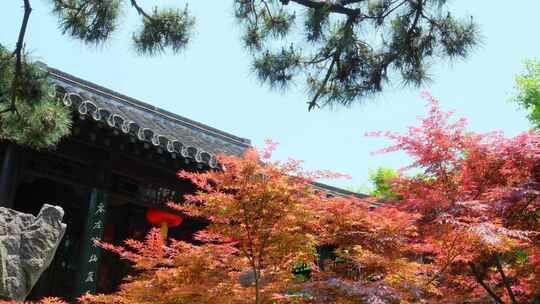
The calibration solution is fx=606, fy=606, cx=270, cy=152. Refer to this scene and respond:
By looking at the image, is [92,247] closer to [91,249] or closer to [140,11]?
[91,249]

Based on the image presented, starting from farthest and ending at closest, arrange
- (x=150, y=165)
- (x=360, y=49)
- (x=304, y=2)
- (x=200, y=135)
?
1. (x=200, y=135)
2. (x=150, y=165)
3. (x=360, y=49)
4. (x=304, y=2)

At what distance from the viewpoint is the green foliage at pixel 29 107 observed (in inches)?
167

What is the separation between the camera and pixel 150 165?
8.21m

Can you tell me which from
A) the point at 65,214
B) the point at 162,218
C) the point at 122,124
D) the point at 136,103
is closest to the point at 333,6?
the point at 122,124

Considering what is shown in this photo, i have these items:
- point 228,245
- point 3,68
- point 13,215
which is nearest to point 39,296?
point 13,215

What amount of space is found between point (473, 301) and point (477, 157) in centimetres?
165

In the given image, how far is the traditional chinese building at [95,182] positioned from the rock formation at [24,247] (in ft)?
5.31

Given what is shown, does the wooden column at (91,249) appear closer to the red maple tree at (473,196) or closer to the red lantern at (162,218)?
the red lantern at (162,218)

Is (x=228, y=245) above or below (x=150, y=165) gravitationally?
below

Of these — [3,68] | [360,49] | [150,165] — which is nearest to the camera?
[3,68]

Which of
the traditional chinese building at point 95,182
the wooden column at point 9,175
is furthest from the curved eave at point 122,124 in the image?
the wooden column at point 9,175

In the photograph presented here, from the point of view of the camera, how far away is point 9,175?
6.84 m

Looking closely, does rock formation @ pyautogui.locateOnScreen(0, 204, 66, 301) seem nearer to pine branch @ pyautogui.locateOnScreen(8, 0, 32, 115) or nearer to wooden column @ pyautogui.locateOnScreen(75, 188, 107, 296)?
pine branch @ pyautogui.locateOnScreen(8, 0, 32, 115)

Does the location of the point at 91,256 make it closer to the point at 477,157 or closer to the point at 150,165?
the point at 150,165
